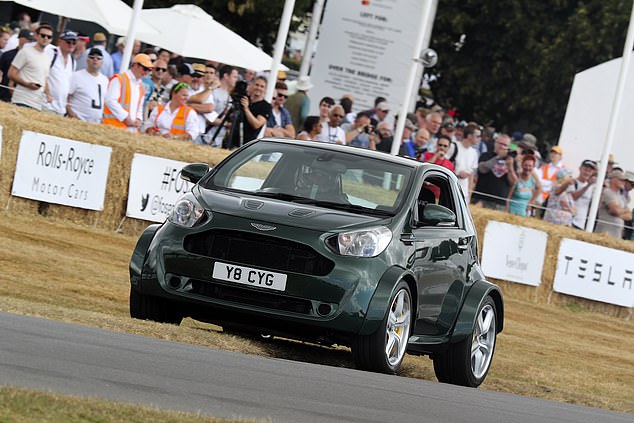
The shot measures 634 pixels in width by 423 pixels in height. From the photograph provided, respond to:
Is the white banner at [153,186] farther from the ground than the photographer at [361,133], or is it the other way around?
the photographer at [361,133]

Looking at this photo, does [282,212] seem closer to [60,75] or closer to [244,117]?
[60,75]

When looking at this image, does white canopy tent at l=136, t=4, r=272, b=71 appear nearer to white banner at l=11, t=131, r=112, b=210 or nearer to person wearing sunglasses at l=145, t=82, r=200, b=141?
person wearing sunglasses at l=145, t=82, r=200, b=141

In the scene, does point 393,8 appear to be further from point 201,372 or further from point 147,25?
point 201,372

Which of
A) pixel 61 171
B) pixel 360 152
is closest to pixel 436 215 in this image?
pixel 360 152

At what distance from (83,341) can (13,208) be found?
446 inches

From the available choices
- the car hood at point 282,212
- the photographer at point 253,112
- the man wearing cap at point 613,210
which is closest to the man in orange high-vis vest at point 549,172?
the man wearing cap at point 613,210

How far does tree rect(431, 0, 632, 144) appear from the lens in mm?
46875

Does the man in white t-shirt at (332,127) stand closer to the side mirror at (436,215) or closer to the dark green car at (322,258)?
Result: the dark green car at (322,258)

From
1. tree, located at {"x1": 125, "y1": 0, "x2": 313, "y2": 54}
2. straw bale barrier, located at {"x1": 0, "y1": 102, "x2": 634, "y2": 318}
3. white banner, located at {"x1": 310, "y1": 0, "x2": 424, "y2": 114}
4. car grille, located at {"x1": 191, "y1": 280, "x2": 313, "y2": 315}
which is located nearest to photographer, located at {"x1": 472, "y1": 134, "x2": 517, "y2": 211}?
straw bale barrier, located at {"x1": 0, "y1": 102, "x2": 634, "y2": 318}

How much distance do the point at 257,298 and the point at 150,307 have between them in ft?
3.25

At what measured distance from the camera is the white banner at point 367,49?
3412 centimetres

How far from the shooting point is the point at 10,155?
19.6 meters

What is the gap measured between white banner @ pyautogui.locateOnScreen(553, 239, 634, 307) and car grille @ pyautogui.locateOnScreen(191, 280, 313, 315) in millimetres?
14924

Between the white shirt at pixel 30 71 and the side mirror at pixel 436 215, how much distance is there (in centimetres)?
1016
